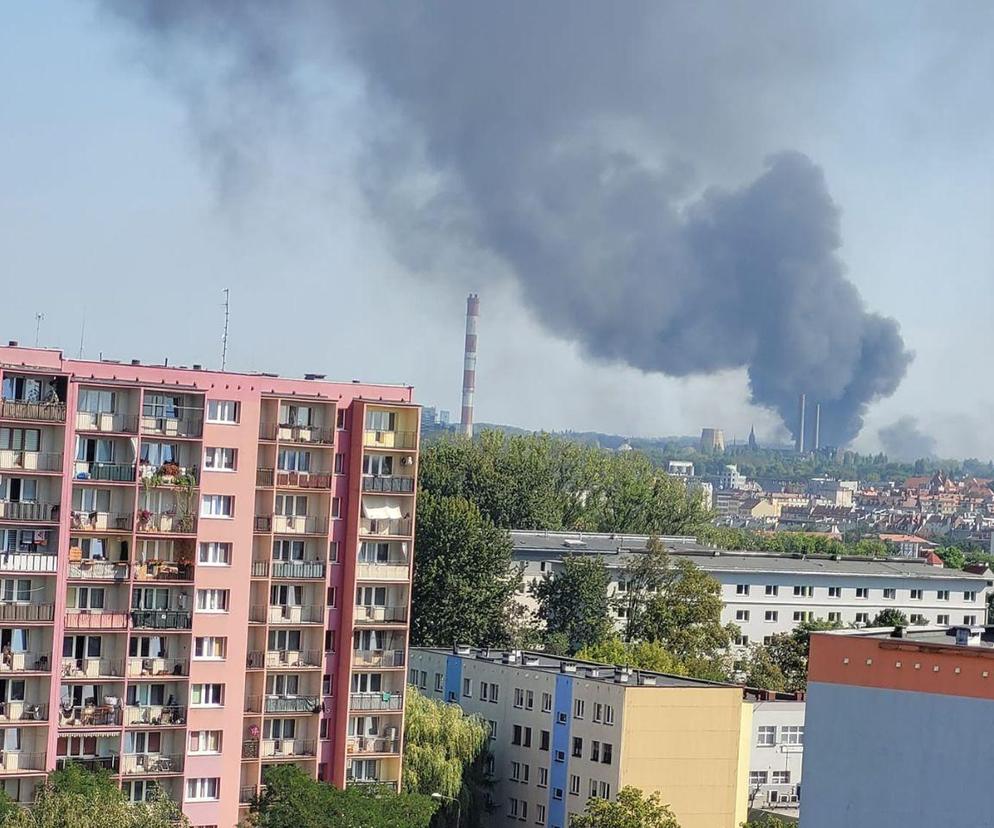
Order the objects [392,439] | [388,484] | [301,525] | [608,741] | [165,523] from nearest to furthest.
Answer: [165,523] → [301,525] → [388,484] → [392,439] → [608,741]

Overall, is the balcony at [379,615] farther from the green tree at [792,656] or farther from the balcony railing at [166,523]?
the green tree at [792,656]

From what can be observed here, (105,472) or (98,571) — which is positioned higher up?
(105,472)

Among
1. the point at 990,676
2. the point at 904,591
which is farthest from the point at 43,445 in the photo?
the point at 904,591

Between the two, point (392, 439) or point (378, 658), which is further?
point (392, 439)

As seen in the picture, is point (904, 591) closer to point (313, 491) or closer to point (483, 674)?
point (483, 674)

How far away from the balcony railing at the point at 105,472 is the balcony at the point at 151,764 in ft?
17.6

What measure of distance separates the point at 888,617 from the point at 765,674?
44.9ft

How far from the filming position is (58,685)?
39969 millimetres

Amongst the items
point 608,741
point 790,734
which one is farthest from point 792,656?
point 608,741

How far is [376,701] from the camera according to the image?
Answer: 1786 inches

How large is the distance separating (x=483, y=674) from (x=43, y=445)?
1727 cm

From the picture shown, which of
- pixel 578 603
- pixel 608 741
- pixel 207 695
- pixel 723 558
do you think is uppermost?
pixel 723 558

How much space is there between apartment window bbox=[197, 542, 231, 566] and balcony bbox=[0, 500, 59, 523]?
3363 millimetres

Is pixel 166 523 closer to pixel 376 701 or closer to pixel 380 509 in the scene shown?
pixel 380 509
